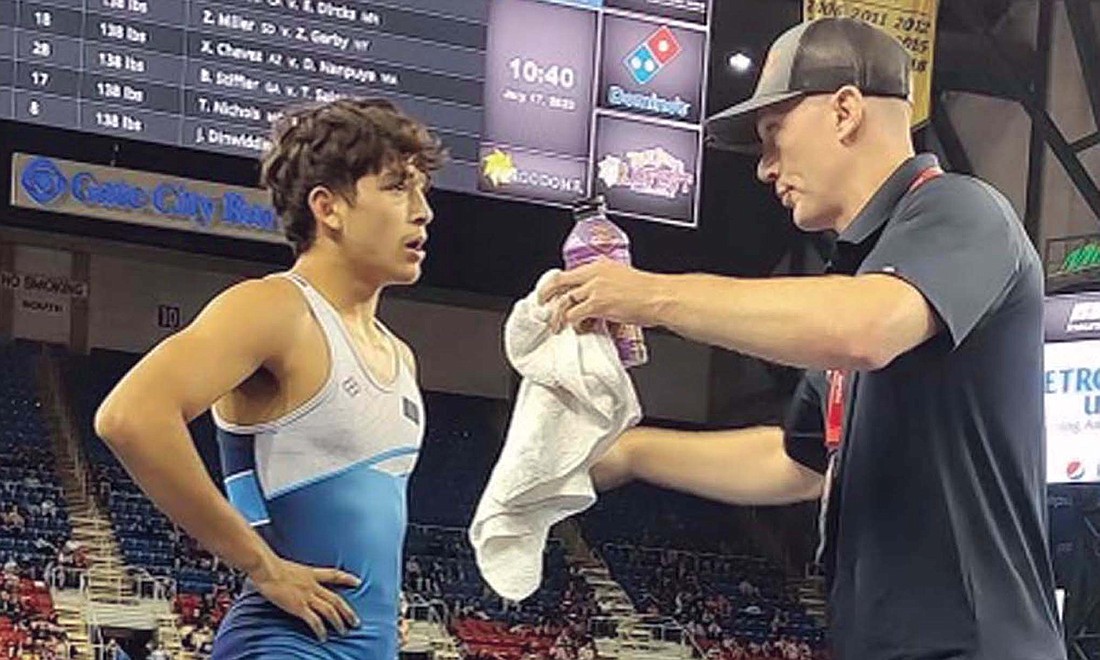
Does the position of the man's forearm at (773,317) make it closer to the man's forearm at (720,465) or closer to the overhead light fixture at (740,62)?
the man's forearm at (720,465)

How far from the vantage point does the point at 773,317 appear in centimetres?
227

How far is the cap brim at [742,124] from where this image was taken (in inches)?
99.3

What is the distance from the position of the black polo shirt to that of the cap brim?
9.2 inches

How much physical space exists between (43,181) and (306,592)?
9.46 meters

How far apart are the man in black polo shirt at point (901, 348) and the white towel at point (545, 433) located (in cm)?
15

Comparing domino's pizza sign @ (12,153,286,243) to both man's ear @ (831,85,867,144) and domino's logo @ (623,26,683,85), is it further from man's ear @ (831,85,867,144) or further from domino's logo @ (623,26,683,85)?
man's ear @ (831,85,867,144)

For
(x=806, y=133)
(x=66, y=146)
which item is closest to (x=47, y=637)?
(x=66, y=146)

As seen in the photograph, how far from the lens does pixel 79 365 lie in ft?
55.9

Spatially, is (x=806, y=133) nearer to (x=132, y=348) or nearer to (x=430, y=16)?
(x=430, y=16)

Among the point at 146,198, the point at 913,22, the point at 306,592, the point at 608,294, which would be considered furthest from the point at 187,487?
the point at 146,198

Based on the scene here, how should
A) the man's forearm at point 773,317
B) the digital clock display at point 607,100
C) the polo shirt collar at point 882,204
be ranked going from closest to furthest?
the man's forearm at point 773,317 → the polo shirt collar at point 882,204 → the digital clock display at point 607,100

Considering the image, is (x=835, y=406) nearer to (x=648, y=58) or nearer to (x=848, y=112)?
(x=848, y=112)

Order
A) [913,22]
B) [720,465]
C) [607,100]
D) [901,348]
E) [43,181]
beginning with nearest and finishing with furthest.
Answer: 1. [901,348]
2. [720,465]
3. [607,100]
4. [913,22]
5. [43,181]

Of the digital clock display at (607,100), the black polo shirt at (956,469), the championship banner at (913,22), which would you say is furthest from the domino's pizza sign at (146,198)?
the black polo shirt at (956,469)
